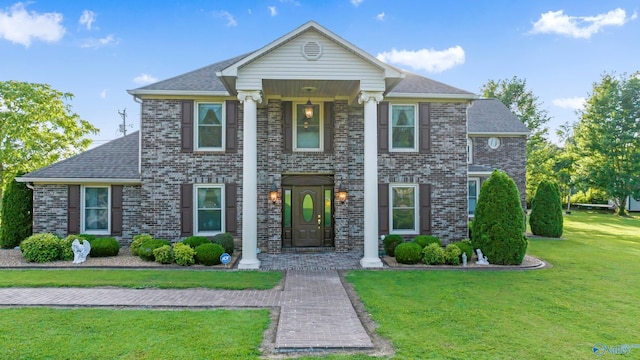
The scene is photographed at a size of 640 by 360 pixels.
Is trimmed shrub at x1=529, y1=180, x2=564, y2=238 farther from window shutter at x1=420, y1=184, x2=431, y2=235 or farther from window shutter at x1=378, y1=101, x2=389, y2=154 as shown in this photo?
window shutter at x1=378, y1=101, x2=389, y2=154

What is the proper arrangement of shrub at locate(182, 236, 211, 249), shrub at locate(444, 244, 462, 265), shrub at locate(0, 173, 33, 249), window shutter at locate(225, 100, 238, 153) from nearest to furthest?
shrub at locate(444, 244, 462, 265) → shrub at locate(182, 236, 211, 249) → window shutter at locate(225, 100, 238, 153) → shrub at locate(0, 173, 33, 249)

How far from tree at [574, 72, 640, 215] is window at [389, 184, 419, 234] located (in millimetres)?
24199

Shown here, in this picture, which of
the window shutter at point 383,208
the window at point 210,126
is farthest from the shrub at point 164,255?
the window shutter at point 383,208

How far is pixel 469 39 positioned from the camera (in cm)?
1714

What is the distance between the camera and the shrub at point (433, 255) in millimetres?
10078

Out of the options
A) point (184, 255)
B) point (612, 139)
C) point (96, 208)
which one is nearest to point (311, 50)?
point (184, 255)

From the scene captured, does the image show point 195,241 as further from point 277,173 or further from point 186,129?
point 186,129

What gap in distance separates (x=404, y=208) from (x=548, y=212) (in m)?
8.97

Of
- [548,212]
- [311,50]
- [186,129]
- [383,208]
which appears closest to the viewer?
[311,50]

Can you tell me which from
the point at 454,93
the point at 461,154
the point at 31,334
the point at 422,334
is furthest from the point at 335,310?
the point at 454,93

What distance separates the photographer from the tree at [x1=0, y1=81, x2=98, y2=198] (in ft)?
61.2

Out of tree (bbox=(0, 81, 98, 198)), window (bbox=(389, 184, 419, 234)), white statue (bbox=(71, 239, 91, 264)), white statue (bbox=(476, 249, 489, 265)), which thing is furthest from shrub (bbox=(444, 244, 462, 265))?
tree (bbox=(0, 81, 98, 198))

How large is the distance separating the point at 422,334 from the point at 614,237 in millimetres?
17407

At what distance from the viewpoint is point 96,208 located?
1209cm
